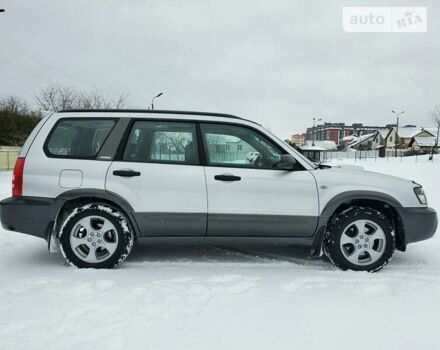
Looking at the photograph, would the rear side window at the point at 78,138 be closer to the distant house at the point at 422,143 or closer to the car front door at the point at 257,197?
the car front door at the point at 257,197

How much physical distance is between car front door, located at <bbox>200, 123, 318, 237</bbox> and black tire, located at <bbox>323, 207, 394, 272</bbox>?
253 mm

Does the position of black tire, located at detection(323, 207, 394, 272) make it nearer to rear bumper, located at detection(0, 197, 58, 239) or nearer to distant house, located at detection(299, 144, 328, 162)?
distant house, located at detection(299, 144, 328, 162)

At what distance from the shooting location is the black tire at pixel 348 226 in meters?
4.23

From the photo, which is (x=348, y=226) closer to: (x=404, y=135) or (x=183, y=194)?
(x=183, y=194)

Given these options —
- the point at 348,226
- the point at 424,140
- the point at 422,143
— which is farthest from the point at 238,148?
the point at 424,140

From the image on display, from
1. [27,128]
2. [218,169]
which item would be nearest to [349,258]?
[218,169]

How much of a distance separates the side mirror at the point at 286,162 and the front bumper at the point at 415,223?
126cm

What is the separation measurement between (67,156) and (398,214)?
11.8ft

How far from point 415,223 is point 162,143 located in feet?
9.34

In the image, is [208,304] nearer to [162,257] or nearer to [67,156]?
[162,257]

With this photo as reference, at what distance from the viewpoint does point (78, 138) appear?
170 inches

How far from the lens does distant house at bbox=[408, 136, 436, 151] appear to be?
77.0 metres

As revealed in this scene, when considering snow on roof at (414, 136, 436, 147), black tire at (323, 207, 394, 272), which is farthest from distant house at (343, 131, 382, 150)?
black tire at (323, 207, 394, 272)

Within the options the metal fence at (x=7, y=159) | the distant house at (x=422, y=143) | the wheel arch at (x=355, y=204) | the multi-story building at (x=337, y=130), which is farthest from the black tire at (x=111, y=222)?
the multi-story building at (x=337, y=130)
